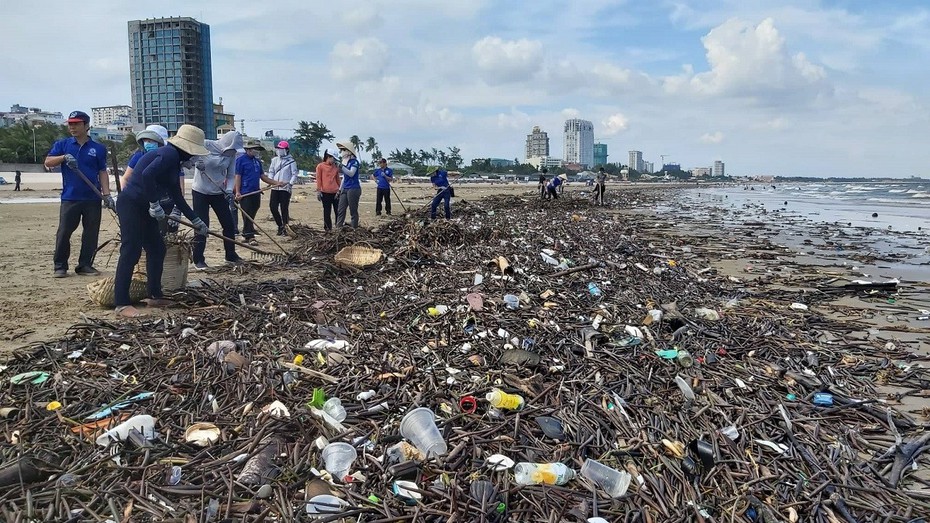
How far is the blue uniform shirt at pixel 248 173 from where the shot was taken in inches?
355

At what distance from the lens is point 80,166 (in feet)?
20.5

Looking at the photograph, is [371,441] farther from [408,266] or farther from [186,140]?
[408,266]

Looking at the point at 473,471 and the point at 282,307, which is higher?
the point at 282,307

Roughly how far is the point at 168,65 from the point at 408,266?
299 ft

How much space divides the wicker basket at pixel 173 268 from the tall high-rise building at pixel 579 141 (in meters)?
173

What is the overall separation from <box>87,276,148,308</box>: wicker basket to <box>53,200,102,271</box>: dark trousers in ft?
4.62

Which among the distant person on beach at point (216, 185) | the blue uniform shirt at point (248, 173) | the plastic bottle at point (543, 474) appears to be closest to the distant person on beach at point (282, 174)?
the blue uniform shirt at point (248, 173)

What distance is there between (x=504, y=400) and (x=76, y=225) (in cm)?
569

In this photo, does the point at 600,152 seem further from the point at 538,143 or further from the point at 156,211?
the point at 156,211

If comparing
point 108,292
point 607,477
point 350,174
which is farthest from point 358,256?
point 607,477

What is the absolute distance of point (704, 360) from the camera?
403cm

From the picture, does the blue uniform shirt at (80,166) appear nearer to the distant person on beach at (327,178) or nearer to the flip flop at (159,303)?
the flip flop at (159,303)

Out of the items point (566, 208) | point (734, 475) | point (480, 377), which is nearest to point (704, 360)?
point (734, 475)

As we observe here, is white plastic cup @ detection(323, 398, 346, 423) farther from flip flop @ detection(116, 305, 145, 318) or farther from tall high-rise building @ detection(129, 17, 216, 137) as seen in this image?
tall high-rise building @ detection(129, 17, 216, 137)
